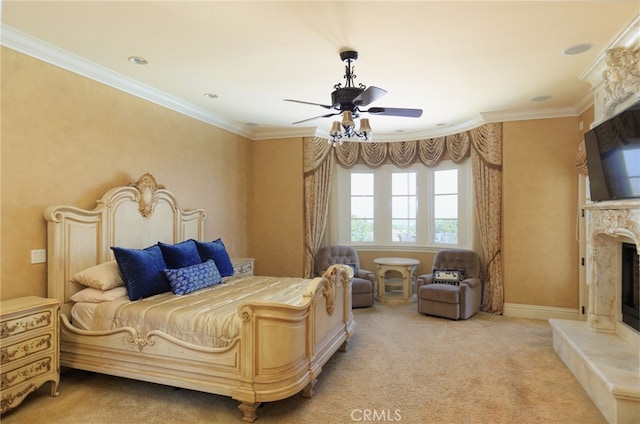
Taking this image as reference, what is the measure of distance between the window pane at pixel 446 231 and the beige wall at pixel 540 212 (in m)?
1.11

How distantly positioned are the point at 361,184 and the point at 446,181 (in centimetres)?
151

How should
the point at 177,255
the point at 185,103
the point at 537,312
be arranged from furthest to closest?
the point at 537,312 < the point at 185,103 < the point at 177,255

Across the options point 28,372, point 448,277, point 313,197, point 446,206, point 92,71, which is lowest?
point 28,372

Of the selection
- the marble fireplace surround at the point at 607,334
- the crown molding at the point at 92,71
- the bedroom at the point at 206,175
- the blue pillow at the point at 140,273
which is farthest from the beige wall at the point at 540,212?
the blue pillow at the point at 140,273

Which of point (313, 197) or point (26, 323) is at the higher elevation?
point (313, 197)

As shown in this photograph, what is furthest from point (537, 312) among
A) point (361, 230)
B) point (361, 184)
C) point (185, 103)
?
point (185, 103)

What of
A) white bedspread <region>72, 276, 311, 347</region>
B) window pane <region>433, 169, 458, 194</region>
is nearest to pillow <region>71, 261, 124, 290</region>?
white bedspread <region>72, 276, 311, 347</region>

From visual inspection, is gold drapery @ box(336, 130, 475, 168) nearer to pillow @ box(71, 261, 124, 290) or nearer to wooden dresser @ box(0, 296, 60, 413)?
pillow @ box(71, 261, 124, 290)

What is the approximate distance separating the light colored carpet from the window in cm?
262

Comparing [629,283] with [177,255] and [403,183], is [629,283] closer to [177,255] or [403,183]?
[403,183]

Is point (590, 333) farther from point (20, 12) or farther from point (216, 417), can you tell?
point (20, 12)

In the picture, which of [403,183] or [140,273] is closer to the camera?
[140,273]

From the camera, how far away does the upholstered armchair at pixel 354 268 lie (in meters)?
5.61

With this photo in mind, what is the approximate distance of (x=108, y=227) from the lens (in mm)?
3611
